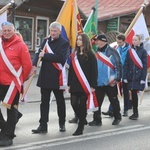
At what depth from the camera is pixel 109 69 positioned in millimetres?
8500

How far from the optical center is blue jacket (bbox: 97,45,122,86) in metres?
8.45

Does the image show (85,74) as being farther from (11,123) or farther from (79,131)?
(11,123)

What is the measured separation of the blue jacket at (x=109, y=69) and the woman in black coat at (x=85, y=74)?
37.5 inches

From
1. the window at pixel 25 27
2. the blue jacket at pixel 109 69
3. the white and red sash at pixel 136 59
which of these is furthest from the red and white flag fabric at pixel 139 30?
the window at pixel 25 27

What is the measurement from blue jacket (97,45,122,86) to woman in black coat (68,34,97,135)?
954 millimetres

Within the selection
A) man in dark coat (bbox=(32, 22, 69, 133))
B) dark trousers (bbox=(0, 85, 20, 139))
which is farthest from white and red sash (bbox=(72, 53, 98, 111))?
dark trousers (bbox=(0, 85, 20, 139))

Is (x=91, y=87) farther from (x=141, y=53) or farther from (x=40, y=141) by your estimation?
(x=141, y=53)

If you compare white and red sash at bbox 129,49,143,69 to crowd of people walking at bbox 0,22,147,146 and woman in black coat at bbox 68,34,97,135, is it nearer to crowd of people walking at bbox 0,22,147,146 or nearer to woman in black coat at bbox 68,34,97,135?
crowd of people walking at bbox 0,22,147,146

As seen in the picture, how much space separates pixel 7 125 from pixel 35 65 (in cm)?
128

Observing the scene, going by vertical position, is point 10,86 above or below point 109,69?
below

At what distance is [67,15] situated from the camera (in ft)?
31.7

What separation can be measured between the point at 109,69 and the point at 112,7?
659 inches

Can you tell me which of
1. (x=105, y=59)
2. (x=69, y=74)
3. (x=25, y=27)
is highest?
(x=25, y=27)

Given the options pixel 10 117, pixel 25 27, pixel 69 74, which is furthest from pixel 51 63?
pixel 25 27
